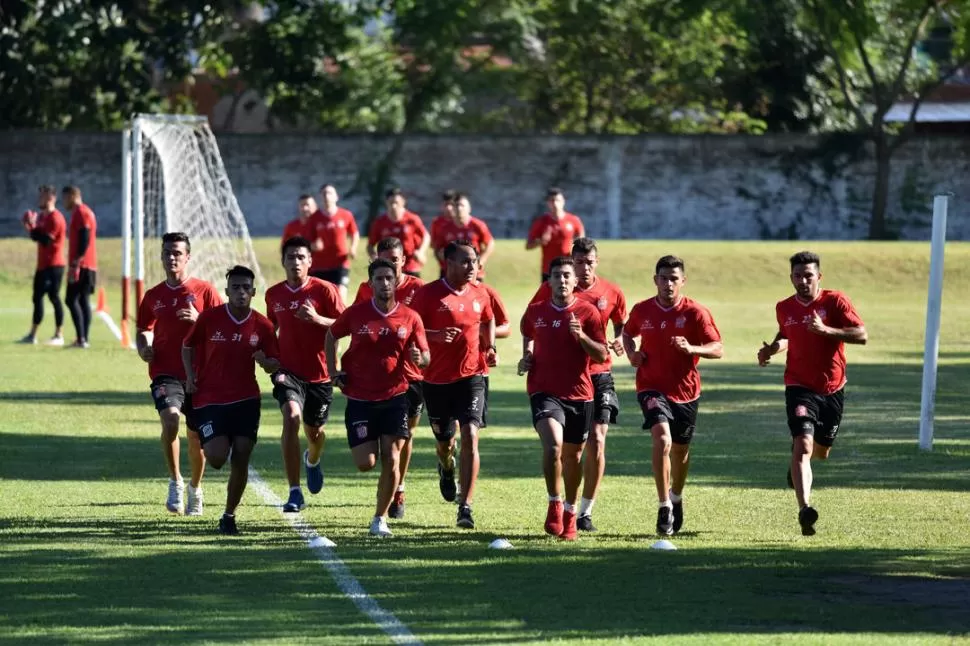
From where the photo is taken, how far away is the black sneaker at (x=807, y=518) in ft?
39.0

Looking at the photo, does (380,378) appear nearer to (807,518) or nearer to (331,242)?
(807,518)

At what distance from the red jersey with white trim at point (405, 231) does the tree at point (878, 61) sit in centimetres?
1290

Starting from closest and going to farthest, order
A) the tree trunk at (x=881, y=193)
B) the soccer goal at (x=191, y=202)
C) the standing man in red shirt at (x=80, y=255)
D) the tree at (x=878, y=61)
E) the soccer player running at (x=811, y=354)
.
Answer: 1. the soccer player running at (x=811, y=354)
2. the standing man in red shirt at (x=80, y=255)
3. the soccer goal at (x=191, y=202)
4. the tree at (x=878, y=61)
5. the tree trunk at (x=881, y=193)

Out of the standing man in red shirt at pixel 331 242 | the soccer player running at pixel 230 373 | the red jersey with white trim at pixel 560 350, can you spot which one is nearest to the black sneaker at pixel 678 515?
the red jersey with white trim at pixel 560 350

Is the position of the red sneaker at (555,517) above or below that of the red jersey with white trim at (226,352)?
below

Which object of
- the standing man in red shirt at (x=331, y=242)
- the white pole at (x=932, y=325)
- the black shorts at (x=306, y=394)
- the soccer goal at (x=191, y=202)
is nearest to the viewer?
the black shorts at (x=306, y=394)

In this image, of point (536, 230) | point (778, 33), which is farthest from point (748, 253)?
point (536, 230)

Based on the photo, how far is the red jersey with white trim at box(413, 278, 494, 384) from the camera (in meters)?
12.7

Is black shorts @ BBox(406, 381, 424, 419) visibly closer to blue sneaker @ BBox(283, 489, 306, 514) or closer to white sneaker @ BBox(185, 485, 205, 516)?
blue sneaker @ BBox(283, 489, 306, 514)

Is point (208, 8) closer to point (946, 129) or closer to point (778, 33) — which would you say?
point (778, 33)

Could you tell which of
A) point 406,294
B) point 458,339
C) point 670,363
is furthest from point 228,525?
point 670,363

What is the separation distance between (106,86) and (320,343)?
3212cm

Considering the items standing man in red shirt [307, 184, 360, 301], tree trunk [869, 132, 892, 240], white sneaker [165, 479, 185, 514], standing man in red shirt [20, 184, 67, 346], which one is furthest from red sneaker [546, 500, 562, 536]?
tree trunk [869, 132, 892, 240]

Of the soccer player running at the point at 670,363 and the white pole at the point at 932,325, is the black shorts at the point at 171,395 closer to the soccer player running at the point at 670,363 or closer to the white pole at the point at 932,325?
the soccer player running at the point at 670,363
